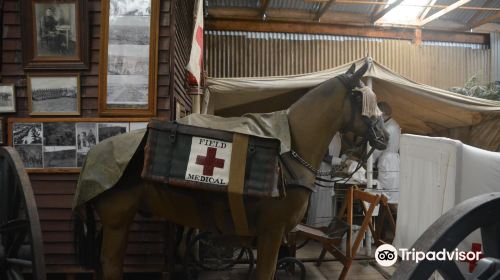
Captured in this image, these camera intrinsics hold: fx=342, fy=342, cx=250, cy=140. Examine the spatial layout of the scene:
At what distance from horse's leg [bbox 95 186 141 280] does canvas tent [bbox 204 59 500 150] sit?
110 inches

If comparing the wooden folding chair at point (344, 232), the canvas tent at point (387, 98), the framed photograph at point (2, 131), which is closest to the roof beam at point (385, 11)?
the canvas tent at point (387, 98)

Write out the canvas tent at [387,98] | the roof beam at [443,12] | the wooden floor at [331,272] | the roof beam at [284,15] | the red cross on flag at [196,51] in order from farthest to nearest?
the roof beam at [284,15], the roof beam at [443,12], the canvas tent at [387,98], the wooden floor at [331,272], the red cross on flag at [196,51]

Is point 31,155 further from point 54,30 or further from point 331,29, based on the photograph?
point 331,29

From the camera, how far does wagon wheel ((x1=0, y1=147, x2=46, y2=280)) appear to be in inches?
73.5

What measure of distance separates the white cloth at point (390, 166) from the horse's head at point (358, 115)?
303 centimetres

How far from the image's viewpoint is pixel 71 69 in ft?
11.8

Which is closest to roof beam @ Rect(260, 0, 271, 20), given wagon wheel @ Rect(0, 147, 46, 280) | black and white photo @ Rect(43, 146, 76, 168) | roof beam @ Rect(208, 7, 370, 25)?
roof beam @ Rect(208, 7, 370, 25)

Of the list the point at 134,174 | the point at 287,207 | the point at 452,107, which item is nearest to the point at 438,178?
the point at 287,207

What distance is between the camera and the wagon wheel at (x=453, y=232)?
1080 millimetres

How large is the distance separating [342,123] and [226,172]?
1.16 m

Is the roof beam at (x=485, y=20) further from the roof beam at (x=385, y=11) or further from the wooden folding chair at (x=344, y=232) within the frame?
the wooden folding chair at (x=344, y=232)

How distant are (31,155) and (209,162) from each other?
2.31 m

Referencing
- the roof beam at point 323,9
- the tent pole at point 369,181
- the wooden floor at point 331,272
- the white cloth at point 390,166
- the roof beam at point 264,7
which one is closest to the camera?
the wooden floor at point 331,272

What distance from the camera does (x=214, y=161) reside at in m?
2.51
